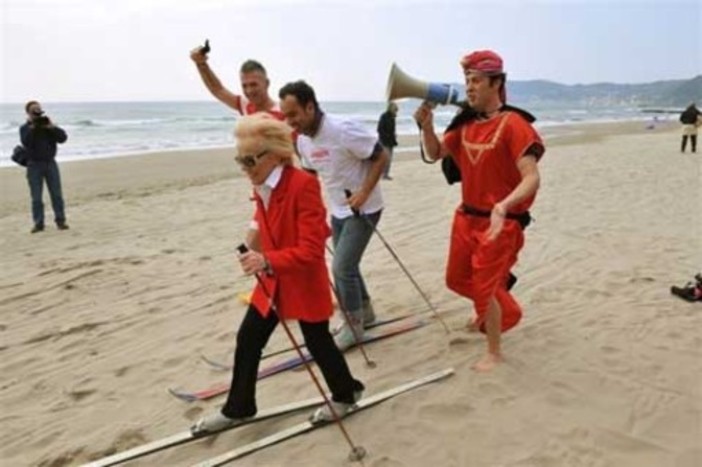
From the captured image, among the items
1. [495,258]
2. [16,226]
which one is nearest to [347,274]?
[495,258]

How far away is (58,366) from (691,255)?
6451 millimetres

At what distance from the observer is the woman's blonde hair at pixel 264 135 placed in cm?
323

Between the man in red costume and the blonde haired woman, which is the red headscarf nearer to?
the man in red costume

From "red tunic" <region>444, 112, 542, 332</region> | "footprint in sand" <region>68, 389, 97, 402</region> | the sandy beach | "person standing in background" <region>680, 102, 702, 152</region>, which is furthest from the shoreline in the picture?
"red tunic" <region>444, 112, 542, 332</region>

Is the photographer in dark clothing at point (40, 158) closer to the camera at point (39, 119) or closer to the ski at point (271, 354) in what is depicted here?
the camera at point (39, 119)

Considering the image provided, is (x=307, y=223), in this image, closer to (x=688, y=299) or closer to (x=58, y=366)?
(x=58, y=366)

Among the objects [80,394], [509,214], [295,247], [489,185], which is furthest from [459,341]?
[80,394]

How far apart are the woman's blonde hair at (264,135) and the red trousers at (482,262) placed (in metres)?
1.40

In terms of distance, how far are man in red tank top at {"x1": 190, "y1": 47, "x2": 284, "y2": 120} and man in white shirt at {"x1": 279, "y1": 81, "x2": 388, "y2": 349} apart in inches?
13.3

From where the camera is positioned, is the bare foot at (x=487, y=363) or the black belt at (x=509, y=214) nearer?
the black belt at (x=509, y=214)

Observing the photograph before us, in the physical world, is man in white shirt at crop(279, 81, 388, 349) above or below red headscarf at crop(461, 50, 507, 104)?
below

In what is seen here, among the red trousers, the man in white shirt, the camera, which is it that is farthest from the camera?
the camera

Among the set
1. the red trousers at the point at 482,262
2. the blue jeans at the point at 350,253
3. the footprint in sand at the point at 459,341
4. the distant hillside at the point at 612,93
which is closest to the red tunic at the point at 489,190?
the red trousers at the point at 482,262

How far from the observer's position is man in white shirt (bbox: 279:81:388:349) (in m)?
4.51
